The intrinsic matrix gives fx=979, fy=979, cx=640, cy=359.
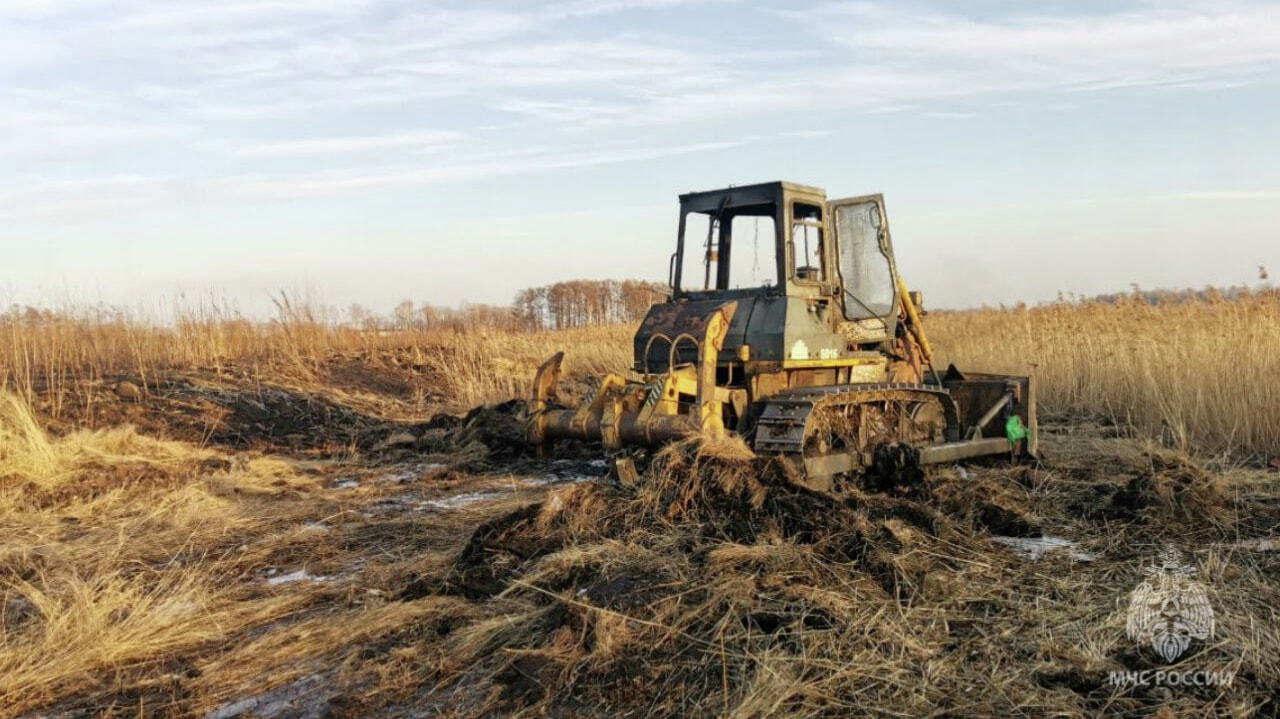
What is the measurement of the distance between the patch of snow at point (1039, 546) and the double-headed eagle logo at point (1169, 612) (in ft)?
1.74

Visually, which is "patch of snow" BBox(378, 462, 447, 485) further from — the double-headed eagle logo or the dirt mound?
the double-headed eagle logo

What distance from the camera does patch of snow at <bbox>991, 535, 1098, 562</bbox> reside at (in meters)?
5.66

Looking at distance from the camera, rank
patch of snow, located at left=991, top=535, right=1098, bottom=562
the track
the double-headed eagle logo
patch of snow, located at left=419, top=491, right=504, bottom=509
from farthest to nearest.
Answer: patch of snow, located at left=419, top=491, right=504, bottom=509 < the track < patch of snow, located at left=991, top=535, right=1098, bottom=562 < the double-headed eagle logo

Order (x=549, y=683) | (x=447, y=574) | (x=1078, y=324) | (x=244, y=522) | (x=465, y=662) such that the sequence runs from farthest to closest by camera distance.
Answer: (x=1078, y=324) < (x=244, y=522) < (x=447, y=574) < (x=465, y=662) < (x=549, y=683)

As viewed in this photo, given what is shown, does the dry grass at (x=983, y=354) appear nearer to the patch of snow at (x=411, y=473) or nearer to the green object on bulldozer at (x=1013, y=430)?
the green object on bulldozer at (x=1013, y=430)

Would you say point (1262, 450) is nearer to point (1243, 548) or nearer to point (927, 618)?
point (1243, 548)

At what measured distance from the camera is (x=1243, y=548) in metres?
5.66

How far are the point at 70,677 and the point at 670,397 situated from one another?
14.5 ft

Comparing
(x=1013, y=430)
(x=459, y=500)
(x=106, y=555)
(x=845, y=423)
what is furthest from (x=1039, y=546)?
(x=106, y=555)

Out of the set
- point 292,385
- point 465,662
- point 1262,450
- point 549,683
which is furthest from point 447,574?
point 292,385

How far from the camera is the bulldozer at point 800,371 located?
24.6 feet

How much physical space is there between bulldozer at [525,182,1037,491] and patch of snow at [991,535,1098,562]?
1.42m

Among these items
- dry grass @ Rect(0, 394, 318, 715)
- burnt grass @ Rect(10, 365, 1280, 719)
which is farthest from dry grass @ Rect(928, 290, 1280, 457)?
dry grass @ Rect(0, 394, 318, 715)

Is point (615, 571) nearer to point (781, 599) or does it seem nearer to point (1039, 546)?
point (781, 599)
